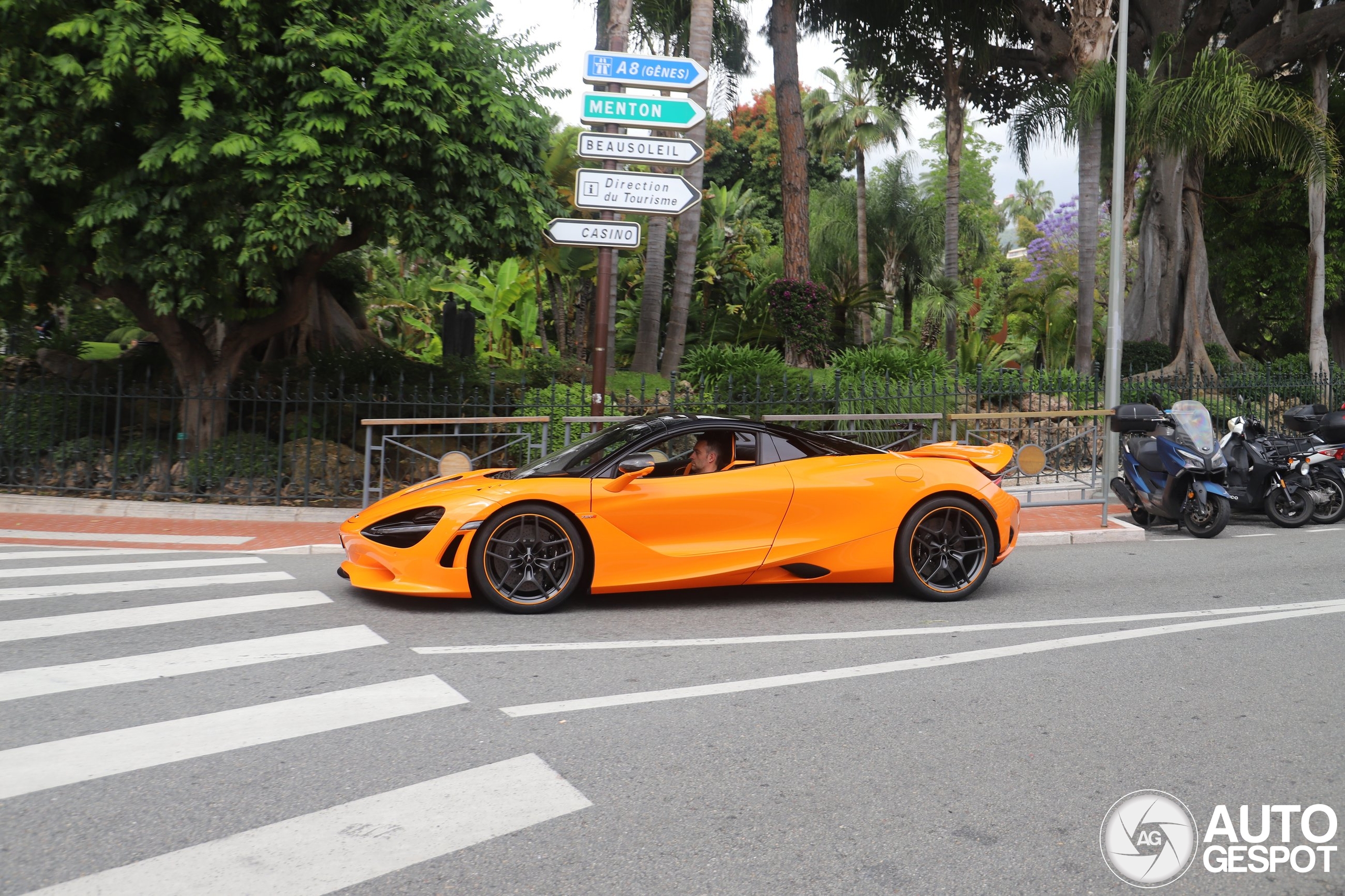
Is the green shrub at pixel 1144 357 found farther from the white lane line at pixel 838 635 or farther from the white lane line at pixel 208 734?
the white lane line at pixel 208 734

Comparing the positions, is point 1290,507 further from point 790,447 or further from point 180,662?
point 180,662

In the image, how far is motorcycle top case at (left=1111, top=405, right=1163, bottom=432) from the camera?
10844 mm

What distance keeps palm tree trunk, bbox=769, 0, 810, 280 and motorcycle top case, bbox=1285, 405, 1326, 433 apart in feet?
31.7

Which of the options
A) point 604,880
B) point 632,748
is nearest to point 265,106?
point 632,748

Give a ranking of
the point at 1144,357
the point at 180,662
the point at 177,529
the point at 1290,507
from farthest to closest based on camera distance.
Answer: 1. the point at 1144,357
2. the point at 1290,507
3. the point at 177,529
4. the point at 180,662

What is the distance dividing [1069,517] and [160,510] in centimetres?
1024

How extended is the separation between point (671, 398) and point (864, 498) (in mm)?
5625

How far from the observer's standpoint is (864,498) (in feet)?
23.4

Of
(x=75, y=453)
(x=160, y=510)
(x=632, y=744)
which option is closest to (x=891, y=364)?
(x=160, y=510)

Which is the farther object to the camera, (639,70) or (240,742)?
(639,70)

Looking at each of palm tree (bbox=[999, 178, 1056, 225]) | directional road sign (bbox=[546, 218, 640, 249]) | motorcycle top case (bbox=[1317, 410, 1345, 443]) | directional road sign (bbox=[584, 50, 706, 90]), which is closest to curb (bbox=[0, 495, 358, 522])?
directional road sign (bbox=[546, 218, 640, 249])

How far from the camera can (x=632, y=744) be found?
14.2 ft

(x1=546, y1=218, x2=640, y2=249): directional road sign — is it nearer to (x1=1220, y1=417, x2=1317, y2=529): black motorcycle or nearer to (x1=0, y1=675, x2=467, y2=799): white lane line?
(x1=0, y1=675, x2=467, y2=799): white lane line

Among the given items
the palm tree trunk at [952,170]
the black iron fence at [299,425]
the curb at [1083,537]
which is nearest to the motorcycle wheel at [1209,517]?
the curb at [1083,537]
